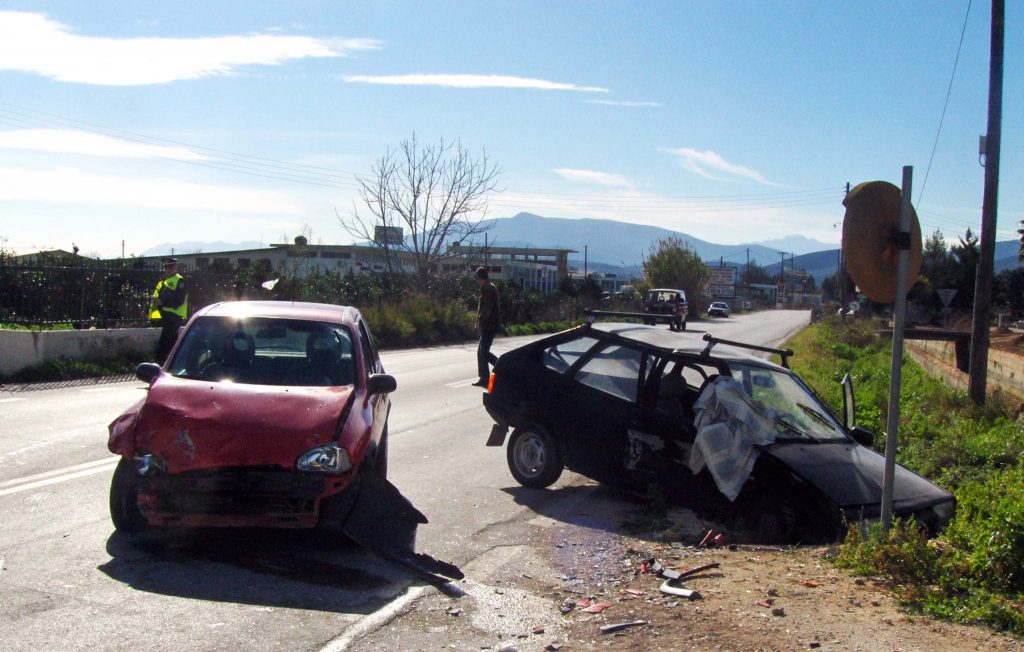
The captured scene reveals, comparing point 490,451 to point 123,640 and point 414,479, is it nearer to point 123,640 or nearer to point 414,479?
point 414,479

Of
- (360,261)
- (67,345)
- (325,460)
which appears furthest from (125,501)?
(360,261)

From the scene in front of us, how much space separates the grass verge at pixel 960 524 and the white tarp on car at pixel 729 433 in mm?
1122

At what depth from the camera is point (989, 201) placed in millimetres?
14781

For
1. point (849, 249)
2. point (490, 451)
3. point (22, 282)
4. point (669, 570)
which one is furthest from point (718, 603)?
point (22, 282)

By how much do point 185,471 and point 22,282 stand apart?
1257 centimetres

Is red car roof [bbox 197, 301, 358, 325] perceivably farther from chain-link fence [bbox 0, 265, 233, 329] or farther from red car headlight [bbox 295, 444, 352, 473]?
chain-link fence [bbox 0, 265, 233, 329]

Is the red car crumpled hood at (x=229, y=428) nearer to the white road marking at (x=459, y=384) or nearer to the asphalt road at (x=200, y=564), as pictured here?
the asphalt road at (x=200, y=564)

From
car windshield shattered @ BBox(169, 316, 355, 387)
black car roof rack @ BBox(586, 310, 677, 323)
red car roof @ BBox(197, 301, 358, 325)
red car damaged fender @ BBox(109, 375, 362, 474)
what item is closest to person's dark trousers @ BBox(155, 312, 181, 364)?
red car roof @ BBox(197, 301, 358, 325)

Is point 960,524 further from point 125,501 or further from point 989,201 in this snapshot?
point 989,201

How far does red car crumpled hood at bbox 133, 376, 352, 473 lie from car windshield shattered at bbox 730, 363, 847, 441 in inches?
132

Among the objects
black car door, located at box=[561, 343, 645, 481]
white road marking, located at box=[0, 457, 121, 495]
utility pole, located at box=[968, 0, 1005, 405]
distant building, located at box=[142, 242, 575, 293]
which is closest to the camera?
white road marking, located at box=[0, 457, 121, 495]

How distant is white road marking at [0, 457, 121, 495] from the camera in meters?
7.58

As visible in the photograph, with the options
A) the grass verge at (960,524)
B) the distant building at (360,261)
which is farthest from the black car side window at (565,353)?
the distant building at (360,261)

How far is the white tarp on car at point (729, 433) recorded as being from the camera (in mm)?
6852
